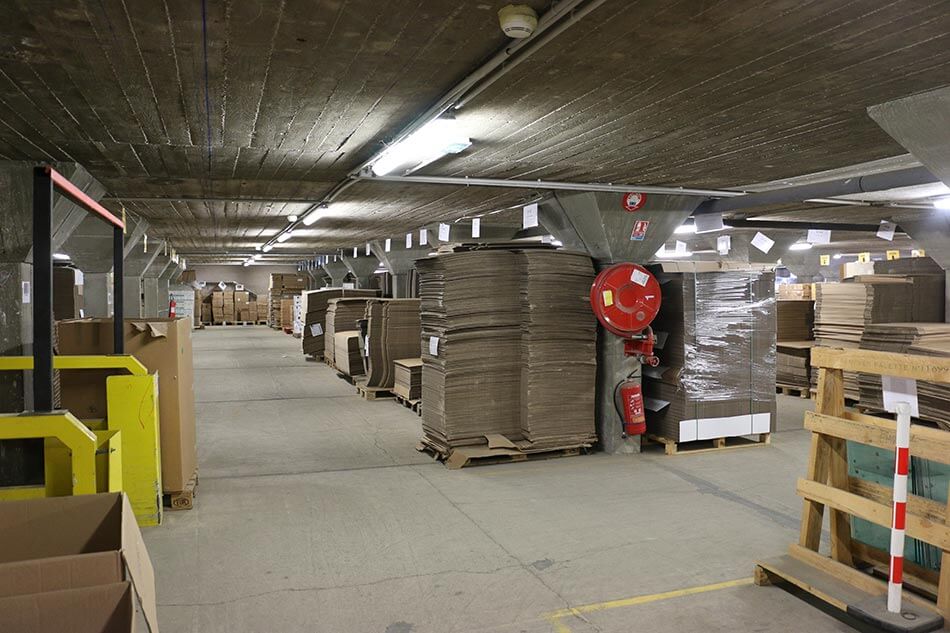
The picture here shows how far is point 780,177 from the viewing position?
295 inches

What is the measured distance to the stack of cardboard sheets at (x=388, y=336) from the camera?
39.3 ft

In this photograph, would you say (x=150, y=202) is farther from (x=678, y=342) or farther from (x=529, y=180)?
(x=678, y=342)

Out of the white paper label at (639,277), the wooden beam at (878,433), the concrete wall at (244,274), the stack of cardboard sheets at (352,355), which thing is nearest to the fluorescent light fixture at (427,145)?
the white paper label at (639,277)

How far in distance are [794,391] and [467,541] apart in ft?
31.2

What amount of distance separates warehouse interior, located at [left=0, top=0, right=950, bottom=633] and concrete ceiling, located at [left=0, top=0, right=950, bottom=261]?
30 millimetres

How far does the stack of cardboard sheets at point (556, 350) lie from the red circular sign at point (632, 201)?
2.84 ft

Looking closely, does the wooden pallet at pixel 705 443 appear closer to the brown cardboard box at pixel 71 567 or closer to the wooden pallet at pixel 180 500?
the wooden pallet at pixel 180 500

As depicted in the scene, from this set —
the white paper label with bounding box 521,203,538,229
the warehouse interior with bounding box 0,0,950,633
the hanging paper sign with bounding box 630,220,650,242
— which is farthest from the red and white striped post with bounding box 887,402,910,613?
the white paper label with bounding box 521,203,538,229

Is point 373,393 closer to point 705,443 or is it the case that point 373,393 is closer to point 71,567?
point 705,443

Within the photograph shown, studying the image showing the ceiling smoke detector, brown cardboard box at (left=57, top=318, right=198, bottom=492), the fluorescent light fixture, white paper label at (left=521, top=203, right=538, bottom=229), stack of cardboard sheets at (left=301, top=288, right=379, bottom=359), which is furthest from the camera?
stack of cardboard sheets at (left=301, top=288, right=379, bottom=359)

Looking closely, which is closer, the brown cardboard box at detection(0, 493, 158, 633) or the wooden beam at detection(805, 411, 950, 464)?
the brown cardboard box at detection(0, 493, 158, 633)

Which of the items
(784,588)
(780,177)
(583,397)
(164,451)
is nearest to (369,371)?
(583,397)

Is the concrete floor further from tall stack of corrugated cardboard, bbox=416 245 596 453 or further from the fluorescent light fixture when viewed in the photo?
the fluorescent light fixture

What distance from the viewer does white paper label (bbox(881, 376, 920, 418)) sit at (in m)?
3.90
